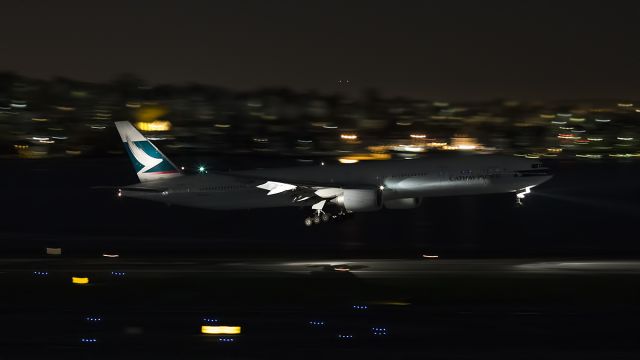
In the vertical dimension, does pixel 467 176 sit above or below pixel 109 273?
above

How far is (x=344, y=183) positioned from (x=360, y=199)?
2469 millimetres

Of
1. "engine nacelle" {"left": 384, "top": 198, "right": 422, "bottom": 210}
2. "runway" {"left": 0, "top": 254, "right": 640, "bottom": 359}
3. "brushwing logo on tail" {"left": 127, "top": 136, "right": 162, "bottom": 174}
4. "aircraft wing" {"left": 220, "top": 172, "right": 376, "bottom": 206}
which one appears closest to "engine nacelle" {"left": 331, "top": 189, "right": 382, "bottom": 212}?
"aircraft wing" {"left": 220, "top": 172, "right": 376, "bottom": 206}

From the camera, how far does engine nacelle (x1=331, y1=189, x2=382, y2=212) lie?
178 feet

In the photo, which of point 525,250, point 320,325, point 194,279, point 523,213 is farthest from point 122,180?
point 320,325

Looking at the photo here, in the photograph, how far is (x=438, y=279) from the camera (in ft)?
108

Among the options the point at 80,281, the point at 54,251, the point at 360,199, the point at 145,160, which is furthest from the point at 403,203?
the point at 80,281

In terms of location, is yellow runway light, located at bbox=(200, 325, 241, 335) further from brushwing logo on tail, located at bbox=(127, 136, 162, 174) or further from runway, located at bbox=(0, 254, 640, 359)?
brushwing logo on tail, located at bbox=(127, 136, 162, 174)

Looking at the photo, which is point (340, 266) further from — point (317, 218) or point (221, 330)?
point (317, 218)

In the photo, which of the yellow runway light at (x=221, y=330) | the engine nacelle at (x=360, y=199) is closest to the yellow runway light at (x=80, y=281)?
the yellow runway light at (x=221, y=330)

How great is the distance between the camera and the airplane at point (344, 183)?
5519cm

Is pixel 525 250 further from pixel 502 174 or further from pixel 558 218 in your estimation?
pixel 558 218

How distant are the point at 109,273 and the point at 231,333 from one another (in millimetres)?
15568

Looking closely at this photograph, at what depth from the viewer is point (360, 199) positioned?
5434 cm

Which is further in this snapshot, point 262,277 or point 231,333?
point 262,277
